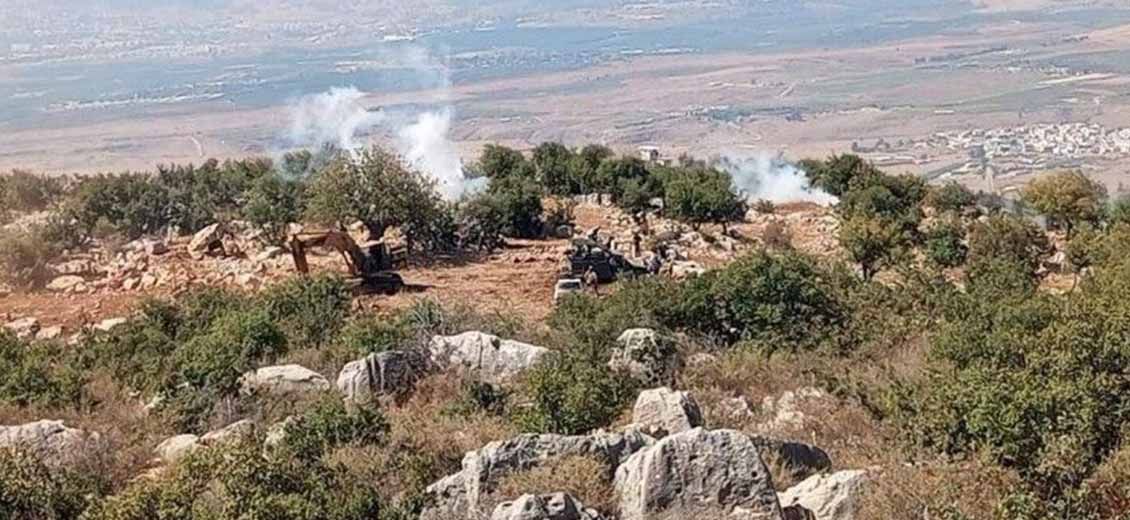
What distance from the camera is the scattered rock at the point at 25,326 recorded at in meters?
18.4

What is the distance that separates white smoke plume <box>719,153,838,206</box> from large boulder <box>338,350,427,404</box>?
2996 centimetres

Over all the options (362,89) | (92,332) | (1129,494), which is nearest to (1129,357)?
(1129,494)

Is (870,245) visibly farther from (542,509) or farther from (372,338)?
(542,509)

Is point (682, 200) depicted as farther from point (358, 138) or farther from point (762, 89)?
point (762, 89)

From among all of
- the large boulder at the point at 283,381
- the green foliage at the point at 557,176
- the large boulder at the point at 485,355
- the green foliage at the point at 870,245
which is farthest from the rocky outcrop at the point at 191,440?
the green foliage at the point at 557,176

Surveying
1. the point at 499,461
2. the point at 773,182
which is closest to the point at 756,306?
the point at 499,461

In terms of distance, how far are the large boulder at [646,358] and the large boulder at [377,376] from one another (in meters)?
2.37

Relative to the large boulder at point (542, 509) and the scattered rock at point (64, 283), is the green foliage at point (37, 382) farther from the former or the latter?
the scattered rock at point (64, 283)

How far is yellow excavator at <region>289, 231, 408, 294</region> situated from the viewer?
21.4m

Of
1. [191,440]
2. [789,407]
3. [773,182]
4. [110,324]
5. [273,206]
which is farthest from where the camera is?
[773,182]

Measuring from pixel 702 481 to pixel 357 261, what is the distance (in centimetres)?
1473

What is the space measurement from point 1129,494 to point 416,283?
15965 mm

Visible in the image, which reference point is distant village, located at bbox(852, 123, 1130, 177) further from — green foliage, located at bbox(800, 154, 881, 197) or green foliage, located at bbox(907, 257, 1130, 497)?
green foliage, located at bbox(907, 257, 1130, 497)

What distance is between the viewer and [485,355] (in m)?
13.6
